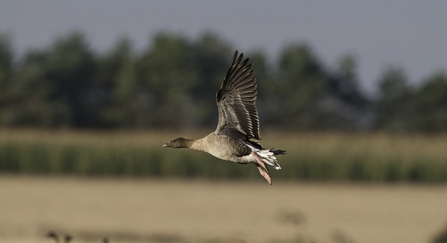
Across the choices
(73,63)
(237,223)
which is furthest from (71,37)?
(237,223)

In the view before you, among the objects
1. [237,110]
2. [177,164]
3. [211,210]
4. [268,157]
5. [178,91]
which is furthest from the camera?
[178,91]

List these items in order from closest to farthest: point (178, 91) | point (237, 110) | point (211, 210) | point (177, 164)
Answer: point (237, 110) < point (211, 210) < point (177, 164) < point (178, 91)

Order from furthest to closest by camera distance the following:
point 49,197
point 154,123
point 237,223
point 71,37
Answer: point 71,37
point 154,123
point 49,197
point 237,223

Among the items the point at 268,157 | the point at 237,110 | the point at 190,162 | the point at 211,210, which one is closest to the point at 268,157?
the point at 268,157

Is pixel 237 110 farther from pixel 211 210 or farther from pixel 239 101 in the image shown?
pixel 211 210

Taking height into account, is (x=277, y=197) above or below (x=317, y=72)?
below

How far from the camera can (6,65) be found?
60.1 meters

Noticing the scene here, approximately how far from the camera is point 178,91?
60062mm

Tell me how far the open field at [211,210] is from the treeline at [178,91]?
27608 mm

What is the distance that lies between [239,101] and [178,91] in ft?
171

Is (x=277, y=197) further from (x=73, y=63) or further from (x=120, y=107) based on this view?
(x=73, y=63)

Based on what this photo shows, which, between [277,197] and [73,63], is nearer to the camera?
[277,197]

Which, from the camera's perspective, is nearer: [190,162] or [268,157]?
[268,157]

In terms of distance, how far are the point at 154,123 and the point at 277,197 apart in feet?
106
